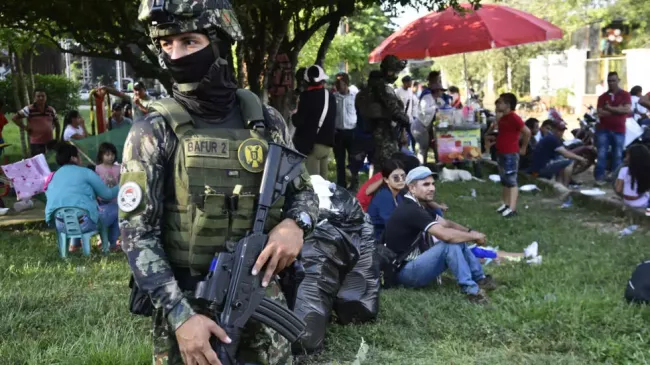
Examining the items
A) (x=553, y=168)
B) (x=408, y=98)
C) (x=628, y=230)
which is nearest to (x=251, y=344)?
(x=628, y=230)

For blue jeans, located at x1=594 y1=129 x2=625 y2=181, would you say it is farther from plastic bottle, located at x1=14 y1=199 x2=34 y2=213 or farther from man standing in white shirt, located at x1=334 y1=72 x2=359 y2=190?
plastic bottle, located at x1=14 y1=199 x2=34 y2=213

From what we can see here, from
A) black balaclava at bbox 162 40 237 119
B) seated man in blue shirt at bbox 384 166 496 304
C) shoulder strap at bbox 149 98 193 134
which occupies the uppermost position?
black balaclava at bbox 162 40 237 119

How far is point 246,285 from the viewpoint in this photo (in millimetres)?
1866

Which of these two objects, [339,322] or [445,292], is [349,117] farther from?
[339,322]

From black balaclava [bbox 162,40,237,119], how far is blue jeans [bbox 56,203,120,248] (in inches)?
168

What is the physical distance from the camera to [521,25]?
1041 centimetres

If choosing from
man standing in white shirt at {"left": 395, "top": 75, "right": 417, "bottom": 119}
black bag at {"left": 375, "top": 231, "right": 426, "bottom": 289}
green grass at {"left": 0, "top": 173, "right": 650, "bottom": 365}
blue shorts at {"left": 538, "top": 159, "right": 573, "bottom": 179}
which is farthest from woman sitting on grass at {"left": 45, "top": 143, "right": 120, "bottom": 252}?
blue shorts at {"left": 538, "top": 159, "right": 573, "bottom": 179}

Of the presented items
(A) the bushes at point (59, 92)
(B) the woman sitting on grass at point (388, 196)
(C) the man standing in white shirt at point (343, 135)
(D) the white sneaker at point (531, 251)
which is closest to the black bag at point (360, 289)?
(B) the woman sitting on grass at point (388, 196)

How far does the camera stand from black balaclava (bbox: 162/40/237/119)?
6.65ft

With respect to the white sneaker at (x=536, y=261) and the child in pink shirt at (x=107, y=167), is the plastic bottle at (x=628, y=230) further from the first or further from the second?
the child in pink shirt at (x=107, y=167)

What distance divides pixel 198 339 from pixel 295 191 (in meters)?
0.57

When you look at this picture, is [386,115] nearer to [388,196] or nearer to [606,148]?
[388,196]

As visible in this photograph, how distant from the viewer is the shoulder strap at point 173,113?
197 cm

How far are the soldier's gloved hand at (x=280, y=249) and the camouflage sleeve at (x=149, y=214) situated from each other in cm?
22
